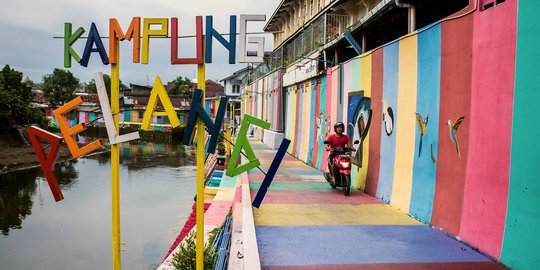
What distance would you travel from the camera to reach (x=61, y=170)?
31406 millimetres

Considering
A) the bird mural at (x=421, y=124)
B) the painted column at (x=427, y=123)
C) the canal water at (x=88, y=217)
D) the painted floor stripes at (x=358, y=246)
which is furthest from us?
the canal water at (x=88, y=217)

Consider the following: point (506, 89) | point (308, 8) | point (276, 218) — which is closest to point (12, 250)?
point (276, 218)

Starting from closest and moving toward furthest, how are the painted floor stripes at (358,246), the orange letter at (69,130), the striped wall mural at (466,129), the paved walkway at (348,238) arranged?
the orange letter at (69,130) → the striped wall mural at (466,129) → the paved walkway at (348,238) → the painted floor stripes at (358,246)

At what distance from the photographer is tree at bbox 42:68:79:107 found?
2462 inches

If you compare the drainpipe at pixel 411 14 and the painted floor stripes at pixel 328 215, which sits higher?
the drainpipe at pixel 411 14

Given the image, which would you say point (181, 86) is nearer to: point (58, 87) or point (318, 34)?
point (58, 87)

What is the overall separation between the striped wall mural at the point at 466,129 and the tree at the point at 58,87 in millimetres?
60943

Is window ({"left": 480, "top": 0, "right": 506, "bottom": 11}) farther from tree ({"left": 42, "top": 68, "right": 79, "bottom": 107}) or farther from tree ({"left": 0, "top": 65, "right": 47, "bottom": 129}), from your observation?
tree ({"left": 42, "top": 68, "right": 79, "bottom": 107})

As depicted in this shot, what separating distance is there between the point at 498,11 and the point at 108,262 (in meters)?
12.5

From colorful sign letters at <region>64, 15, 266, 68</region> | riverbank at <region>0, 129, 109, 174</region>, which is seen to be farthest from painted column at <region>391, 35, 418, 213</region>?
riverbank at <region>0, 129, 109, 174</region>

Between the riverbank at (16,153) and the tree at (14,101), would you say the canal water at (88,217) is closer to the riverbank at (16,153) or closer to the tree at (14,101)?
the riverbank at (16,153)

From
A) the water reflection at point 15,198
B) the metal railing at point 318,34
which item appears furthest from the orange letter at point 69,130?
the water reflection at point 15,198

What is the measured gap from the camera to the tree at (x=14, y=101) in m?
33.8

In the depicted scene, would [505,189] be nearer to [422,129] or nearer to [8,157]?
[422,129]
